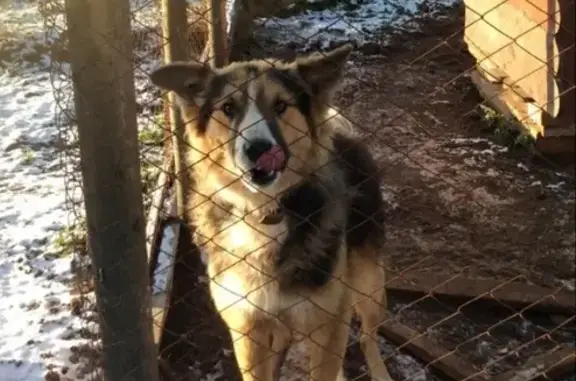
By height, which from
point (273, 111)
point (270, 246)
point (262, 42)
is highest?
point (273, 111)

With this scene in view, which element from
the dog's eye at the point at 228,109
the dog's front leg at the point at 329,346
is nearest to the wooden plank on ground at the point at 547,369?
the dog's front leg at the point at 329,346

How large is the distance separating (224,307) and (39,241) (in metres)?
1.85

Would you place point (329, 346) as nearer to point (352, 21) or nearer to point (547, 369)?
point (547, 369)

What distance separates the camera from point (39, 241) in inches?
181

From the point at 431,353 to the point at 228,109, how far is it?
1592 mm

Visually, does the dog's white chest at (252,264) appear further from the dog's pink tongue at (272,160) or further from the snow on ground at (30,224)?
the snow on ground at (30,224)

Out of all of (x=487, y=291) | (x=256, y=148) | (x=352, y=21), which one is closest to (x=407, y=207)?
(x=487, y=291)

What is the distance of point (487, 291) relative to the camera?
4.09 m

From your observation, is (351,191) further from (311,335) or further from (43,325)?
(43,325)

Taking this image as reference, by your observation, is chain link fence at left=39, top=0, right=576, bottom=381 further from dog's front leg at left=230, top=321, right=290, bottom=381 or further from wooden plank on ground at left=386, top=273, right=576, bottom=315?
dog's front leg at left=230, top=321, right=290, bottom=381

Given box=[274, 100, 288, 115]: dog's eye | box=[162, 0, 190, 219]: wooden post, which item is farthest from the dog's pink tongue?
box=[162, 0, 190, 219]: wooden post

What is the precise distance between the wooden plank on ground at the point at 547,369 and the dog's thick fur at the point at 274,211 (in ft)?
2.71

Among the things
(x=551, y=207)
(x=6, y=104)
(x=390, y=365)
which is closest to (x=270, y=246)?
(x=390, y=365)

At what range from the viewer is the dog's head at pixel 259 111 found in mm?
2830
